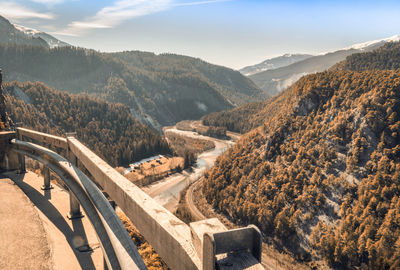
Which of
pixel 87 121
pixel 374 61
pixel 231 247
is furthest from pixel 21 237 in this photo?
pixel 374 61

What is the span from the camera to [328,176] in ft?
223

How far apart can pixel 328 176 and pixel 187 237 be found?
68233 mm

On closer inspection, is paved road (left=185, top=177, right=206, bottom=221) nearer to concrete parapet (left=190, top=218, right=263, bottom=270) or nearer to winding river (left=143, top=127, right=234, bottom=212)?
winding river (left=143, top=127, right=234, bottom=212)

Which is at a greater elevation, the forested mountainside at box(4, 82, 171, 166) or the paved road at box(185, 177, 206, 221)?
the forested mountainside at box(4, 82, 171, 166)

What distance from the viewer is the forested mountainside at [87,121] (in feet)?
439

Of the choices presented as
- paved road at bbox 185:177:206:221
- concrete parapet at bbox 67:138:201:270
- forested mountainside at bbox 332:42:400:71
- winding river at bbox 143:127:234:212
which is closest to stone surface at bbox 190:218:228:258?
concrete parapet at bbox 67:138:201:270

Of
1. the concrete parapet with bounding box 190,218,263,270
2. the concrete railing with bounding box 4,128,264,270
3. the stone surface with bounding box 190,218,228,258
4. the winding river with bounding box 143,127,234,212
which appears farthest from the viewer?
the winding river with bounding box 143,127,234,212

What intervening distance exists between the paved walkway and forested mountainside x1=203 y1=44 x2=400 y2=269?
50904 millimetres

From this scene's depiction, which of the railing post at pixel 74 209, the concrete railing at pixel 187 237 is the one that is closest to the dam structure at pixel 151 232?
the concrete railing at pixel 187 237

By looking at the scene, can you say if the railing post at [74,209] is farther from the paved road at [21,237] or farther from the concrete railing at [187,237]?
the concrete railing at [187,237]

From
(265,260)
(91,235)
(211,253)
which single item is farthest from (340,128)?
(211,253)

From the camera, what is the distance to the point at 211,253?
23.7 ft

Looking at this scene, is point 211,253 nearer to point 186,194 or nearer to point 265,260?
point 265,260

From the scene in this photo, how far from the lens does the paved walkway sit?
794 inches
